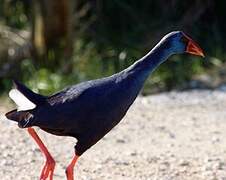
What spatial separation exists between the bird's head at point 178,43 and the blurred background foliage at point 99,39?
5.70 metres

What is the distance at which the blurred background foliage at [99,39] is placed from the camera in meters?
12.1

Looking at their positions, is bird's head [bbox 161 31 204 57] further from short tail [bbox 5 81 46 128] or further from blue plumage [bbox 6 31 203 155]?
short tail [bbox 5 81 46 128]

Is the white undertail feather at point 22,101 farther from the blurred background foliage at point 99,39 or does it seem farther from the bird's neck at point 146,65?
the blurred background foliage at point 99,39

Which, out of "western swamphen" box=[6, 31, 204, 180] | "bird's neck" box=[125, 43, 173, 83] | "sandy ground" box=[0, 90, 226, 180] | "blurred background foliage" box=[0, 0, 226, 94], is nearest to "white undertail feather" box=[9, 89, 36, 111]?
"western swamphen" box=[6, 31, 204, 180]

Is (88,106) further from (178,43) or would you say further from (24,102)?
(178,43)

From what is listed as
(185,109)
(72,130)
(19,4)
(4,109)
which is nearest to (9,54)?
(19,4)

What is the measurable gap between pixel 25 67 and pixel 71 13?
113 centimetres

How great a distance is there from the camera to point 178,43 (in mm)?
5371

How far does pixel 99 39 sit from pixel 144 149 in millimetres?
5989

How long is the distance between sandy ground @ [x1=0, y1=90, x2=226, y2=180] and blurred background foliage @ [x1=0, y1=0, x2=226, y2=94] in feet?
7.34

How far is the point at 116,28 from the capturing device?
45.8 ft

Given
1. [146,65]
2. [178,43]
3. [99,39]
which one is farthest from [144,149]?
[99,39]

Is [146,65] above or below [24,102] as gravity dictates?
above

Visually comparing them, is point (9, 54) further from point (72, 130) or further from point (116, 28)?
point (72, 130)
